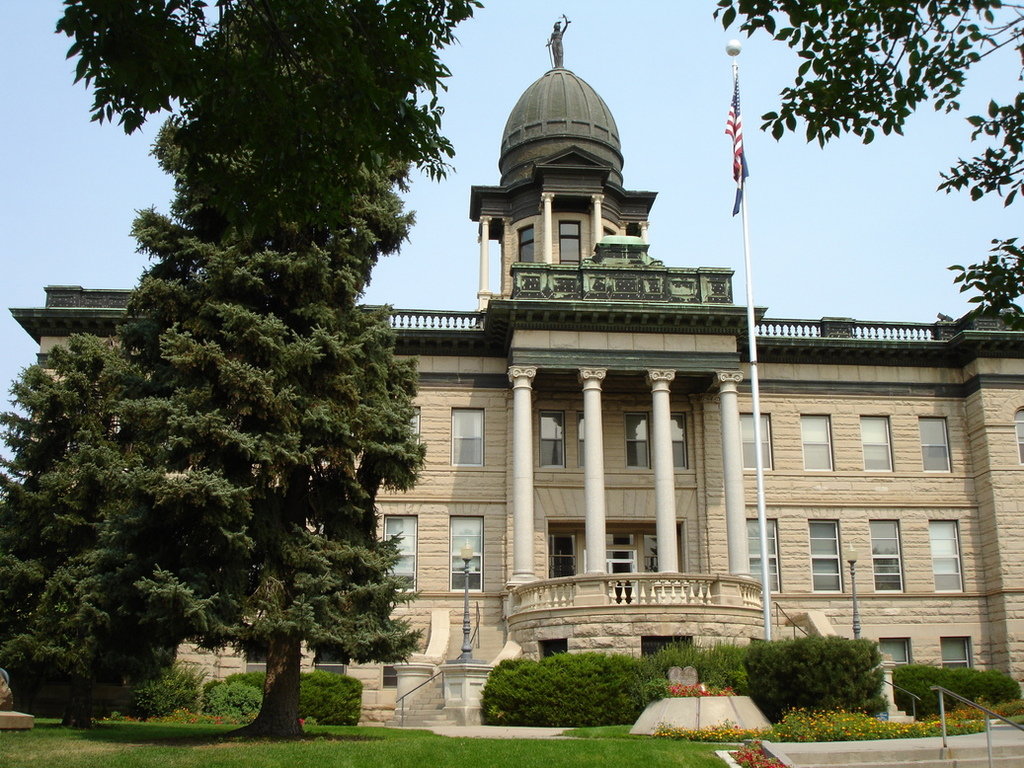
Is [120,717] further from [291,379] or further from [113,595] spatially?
[291,379]

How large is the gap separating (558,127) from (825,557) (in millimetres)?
20057

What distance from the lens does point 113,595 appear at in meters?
18.0

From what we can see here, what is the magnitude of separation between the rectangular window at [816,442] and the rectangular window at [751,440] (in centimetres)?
120

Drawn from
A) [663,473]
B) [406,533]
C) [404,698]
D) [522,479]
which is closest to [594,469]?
[663,473]

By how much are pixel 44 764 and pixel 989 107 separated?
13.1 metres

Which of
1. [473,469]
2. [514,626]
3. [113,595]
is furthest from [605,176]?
[113,595]

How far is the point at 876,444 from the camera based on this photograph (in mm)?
36062


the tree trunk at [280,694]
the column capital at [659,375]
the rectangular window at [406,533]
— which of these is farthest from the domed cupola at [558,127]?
the tree trunk at [280,694]

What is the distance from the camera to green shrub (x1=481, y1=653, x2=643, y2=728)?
981 inches

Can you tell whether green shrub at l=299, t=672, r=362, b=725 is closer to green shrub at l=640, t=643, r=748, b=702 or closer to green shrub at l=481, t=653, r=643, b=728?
green shrub at l=481, t=653, r=643, b=728

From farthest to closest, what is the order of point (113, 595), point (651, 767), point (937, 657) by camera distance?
point (937, 657)
point (113, 595)
point (651, 767)

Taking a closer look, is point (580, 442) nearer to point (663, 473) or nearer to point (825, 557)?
point (663, 473)

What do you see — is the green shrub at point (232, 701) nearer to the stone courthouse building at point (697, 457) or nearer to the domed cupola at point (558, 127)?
the stone courthouse building at point (697, 457)

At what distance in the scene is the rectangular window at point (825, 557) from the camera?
3453 centimetres
